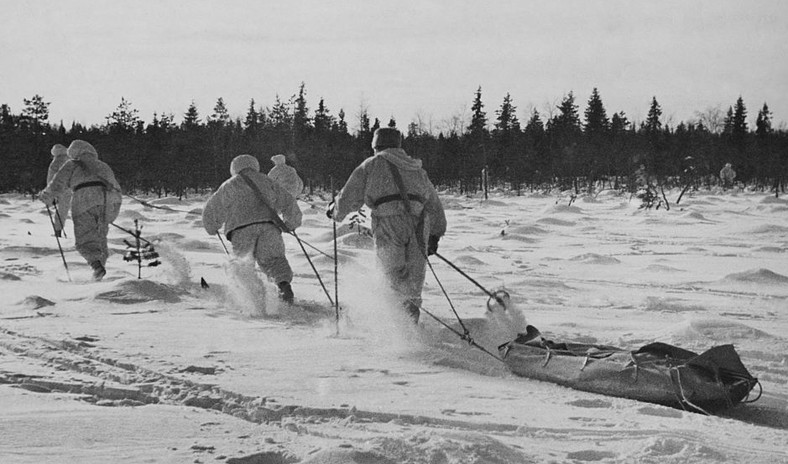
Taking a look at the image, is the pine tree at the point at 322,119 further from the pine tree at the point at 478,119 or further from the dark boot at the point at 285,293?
the dark boot at the point at 285,293

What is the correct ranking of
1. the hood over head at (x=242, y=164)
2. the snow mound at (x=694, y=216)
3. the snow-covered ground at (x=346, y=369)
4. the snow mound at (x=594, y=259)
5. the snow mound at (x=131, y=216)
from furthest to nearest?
the snow mound at (x=131, y=216)
the snow mound at (x=694, y=216)
the snow mound at (x=594, y=259)
the hood over head at (x=242, y=164)
the snow-covered ground at (x=346, y=369)

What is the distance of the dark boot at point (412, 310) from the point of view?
5238mm

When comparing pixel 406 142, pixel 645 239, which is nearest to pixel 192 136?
pixel 406 142

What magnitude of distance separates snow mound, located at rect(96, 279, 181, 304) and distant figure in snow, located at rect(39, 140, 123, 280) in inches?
73.2

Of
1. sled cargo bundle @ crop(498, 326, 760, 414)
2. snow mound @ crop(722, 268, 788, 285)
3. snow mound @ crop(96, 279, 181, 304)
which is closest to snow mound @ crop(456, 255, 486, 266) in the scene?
snow mound @ crop(722, 268, 788, 285)

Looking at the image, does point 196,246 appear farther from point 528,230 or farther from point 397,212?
point 397,212

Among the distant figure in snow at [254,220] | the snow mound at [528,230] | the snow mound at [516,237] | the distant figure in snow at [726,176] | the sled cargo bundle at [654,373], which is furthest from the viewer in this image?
the distant figure in snow at [726,176]

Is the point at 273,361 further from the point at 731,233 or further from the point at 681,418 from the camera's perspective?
the point at 731,233

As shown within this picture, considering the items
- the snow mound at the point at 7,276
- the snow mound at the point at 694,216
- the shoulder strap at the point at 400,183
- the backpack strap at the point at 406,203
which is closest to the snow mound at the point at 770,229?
the snow mound at the point at 694,216

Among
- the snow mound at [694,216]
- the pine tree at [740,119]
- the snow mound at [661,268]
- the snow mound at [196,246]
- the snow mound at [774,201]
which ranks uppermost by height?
the pine tree at [740,119]

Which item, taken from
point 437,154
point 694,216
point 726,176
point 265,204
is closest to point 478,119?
point 437,154

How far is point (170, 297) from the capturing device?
6.65 metres

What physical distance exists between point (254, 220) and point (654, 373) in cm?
422

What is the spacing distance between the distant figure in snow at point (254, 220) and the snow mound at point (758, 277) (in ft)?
16.9
